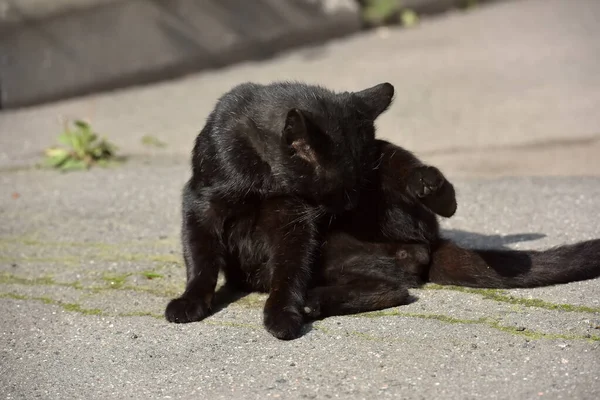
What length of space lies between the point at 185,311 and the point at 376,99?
1.49 meters

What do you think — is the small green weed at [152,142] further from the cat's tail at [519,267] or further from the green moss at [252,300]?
the cat's tail at [519,267]

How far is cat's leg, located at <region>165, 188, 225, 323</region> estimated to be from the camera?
13.4 feet

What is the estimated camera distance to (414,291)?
166 inches

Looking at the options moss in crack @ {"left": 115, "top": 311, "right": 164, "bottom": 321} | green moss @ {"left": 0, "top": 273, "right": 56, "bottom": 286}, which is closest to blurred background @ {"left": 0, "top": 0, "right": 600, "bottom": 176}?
green moss @ {"left": 0, "top": 273, "right": 56, "bottom": 286}

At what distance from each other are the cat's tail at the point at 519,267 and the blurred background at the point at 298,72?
2.28m

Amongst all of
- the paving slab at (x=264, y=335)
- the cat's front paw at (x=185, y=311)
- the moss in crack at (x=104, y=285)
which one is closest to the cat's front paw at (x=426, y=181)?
the paving slab at (x=264, y=335)

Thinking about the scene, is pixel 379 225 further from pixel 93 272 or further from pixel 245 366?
pixel 93 272

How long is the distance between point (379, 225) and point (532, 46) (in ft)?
18.5

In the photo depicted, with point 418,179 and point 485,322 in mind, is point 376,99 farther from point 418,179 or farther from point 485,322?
point 485,322

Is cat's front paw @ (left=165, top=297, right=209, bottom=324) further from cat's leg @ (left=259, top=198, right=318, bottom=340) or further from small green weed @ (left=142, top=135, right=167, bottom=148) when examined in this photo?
small green weed @ (left=142, top=135, right=167, bottom=148)

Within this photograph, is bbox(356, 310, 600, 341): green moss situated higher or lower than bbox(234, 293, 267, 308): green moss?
higher

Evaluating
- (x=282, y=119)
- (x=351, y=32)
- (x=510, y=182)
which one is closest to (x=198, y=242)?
(x=282, y=119)

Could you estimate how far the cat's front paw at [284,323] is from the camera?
3.65 meters

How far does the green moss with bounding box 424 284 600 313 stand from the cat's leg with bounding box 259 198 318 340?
2.27 feet
